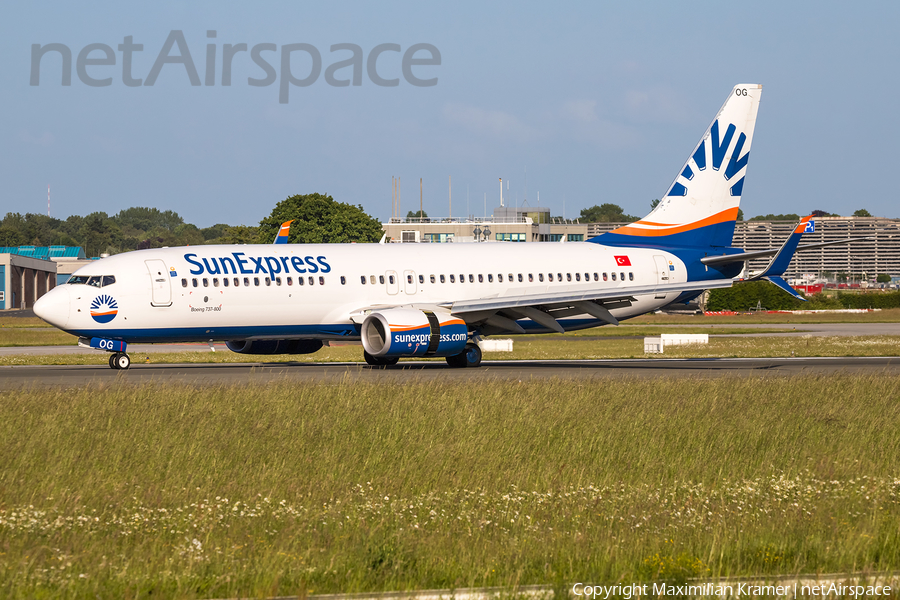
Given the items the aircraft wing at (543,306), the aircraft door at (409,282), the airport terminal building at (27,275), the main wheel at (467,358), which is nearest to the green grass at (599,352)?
the main wheel at (467,358)

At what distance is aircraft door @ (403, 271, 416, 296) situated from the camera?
32.8 meters

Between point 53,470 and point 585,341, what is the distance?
43091 mm

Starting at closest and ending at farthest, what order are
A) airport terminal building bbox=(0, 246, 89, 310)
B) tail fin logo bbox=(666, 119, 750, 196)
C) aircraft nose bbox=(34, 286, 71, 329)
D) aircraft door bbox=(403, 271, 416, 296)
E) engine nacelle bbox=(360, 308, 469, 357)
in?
aircraft nose bbox=(34, 286, 71, 329) → engine nacelle bbox=(360, 308, 469, 357) → aircraft door bbox=(403, 271, 416, 296) → tail fin logo bbox=(666, 119, 750, 196) → airport terminal building bbox=(0, 246, 89, 310)

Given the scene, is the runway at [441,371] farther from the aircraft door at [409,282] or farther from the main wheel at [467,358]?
the aircraft door at [409,282]

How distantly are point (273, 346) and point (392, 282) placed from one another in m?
4.46

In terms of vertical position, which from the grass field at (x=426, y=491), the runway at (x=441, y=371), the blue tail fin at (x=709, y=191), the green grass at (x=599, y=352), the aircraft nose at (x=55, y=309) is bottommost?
the green grass at (x=599, y=352)

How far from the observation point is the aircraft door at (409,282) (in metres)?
32.8

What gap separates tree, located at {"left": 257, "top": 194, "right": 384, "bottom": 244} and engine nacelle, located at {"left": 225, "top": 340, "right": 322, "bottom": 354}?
97445 millimetres

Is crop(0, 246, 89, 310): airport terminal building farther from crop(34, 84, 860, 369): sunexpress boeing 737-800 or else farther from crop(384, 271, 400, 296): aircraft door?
crop(384, 271, 400, 296): aircraft door

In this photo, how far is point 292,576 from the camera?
26.8 ft

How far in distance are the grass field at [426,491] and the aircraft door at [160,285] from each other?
1002 centimetres

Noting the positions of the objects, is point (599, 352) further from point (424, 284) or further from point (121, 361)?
point (121, 361)

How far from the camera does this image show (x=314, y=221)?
133 m

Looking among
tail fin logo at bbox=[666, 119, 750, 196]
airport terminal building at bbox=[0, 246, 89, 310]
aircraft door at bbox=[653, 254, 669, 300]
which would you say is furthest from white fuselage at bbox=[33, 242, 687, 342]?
A: airport terminal building at bbox=[0, 246, 89, 310]
